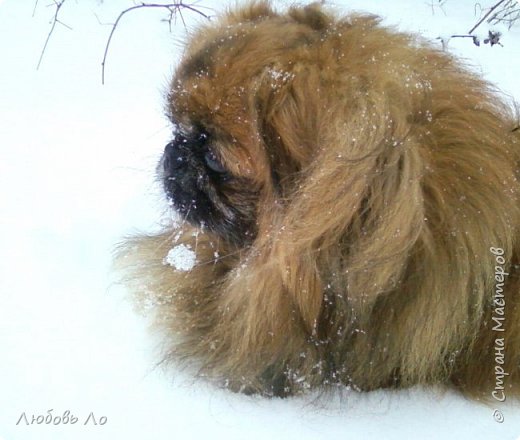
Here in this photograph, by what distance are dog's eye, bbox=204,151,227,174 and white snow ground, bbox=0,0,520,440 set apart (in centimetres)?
66

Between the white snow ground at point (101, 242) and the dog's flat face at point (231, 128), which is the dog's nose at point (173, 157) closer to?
the dog's flat face at point (231, 128)

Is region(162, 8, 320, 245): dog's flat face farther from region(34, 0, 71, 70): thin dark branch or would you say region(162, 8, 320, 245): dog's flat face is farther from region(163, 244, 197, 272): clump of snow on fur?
region(34, 0, 71, 70): thin dark branch

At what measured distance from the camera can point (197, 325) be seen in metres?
2.07

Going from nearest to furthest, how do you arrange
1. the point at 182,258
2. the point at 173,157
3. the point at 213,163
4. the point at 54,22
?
the point at 213,163 → the point at 173,157 → the point at 182,258 → the point at 54,22

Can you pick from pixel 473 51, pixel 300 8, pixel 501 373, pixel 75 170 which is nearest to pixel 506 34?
pixel 473 51

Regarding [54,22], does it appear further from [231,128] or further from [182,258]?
[231,128]

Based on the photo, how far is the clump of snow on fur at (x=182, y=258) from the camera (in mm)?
2082

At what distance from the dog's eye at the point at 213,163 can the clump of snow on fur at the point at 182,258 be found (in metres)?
0.42

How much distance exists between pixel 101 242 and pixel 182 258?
65 centimetres

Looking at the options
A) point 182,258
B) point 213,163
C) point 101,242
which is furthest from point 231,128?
point 101,242

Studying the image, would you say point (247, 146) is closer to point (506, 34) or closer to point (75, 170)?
point (75, 170)

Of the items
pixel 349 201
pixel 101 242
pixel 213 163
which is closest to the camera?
pixel 349 201

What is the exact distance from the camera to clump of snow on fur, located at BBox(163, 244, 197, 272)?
82.0 inches

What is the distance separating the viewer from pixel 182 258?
211cm
